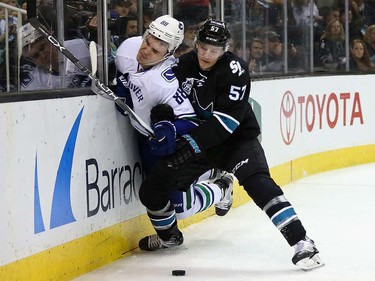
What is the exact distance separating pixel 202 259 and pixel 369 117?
3971mm

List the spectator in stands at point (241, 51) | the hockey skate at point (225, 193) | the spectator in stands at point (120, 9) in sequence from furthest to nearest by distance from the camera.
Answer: the spectator in stands at point (241, 51), the hockey skate at point (225, 193), the spectator in stands at point (120, 9)

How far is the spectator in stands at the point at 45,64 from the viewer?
3941mm

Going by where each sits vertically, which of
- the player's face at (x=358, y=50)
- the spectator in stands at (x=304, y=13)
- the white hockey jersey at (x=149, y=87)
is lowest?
the white hockey jersey at (x=149, y=87)

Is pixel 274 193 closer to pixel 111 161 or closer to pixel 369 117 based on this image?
pixel 111 161

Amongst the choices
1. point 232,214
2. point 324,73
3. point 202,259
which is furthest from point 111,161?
point 324,73

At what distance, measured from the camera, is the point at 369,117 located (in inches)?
318

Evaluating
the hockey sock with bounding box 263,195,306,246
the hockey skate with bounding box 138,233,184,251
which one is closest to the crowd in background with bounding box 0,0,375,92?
the hockey skate with bounding box 138,233,184,251

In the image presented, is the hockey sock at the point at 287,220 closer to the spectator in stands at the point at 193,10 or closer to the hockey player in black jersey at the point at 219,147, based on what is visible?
the hockey player in black jersey at the point at 219,147

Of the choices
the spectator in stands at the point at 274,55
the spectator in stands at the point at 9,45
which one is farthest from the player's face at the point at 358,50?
the spectator in stands at the point at 9,45

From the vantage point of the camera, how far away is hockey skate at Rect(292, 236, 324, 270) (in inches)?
163

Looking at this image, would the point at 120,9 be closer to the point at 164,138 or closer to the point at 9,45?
the point at 164,138

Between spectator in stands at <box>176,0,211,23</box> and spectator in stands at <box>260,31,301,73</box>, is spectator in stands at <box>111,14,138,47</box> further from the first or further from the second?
spectator in stands at <box>260,31,301,73</box>

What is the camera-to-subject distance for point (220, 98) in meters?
4.32

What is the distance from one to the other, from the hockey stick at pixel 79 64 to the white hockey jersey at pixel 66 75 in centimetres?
12
